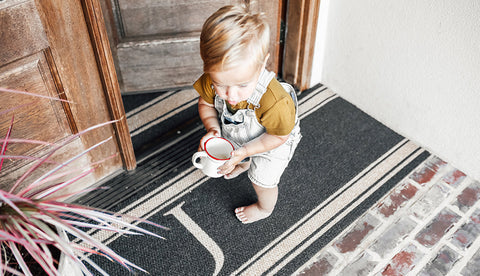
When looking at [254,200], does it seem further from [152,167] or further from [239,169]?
[152,167]

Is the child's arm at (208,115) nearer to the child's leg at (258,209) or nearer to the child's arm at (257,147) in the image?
the child's arm at (257,147)

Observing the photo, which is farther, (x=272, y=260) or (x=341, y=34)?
(x=341, y=34)

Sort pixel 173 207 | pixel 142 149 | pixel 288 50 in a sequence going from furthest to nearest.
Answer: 1. pixel 288 50
2. pixel 142 149
3. pixel 173 207

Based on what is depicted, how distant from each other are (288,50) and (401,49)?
1.66 feet

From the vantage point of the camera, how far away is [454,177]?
1.70 meters

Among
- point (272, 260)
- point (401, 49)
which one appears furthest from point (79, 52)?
point (401, 49)

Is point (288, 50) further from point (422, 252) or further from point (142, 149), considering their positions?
point (422, 252)

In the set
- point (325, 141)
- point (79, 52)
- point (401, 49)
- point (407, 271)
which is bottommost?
point (407, 271)

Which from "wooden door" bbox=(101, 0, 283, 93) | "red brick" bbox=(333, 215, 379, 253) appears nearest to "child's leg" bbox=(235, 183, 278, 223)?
"red brick" bbox=(333, 215, 379, 253)

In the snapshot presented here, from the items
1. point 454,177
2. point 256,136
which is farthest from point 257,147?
point 454,177

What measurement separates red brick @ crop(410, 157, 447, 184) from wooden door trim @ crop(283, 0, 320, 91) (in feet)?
2.15

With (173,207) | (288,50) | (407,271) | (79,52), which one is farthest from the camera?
(288,50)

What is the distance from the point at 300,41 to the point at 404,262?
100 cm

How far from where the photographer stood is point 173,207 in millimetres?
1598
